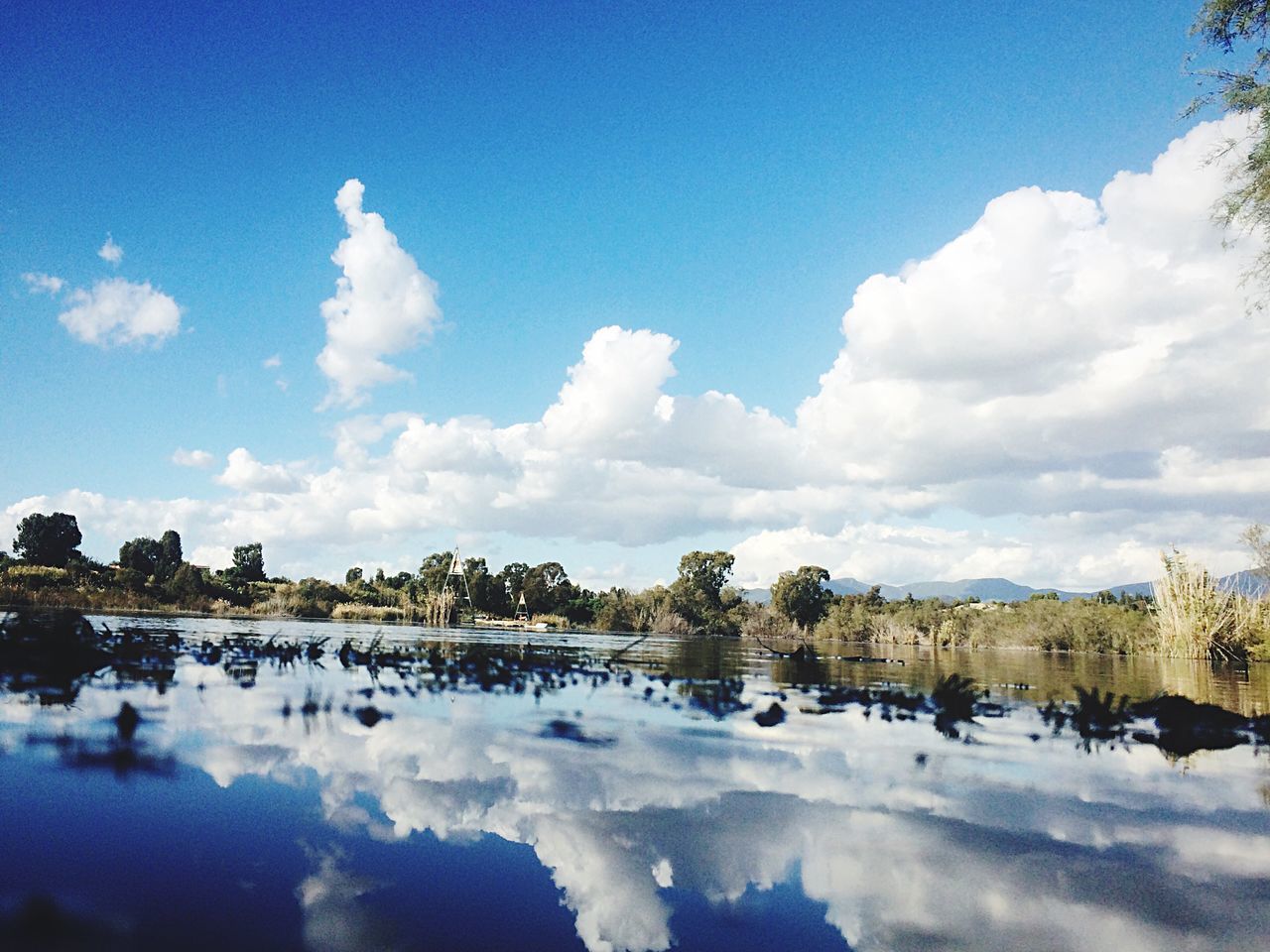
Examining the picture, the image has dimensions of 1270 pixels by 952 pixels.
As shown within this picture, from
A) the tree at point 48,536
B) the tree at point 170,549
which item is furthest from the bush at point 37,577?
the tree at point 170,549

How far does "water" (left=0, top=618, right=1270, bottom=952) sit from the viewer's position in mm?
2656

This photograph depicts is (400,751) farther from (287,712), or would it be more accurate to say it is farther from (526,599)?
(526,599)

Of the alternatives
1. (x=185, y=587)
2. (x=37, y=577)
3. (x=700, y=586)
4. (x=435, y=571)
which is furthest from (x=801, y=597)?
(x=37, y=577)

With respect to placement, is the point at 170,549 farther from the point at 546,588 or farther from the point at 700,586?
the point at 700,586

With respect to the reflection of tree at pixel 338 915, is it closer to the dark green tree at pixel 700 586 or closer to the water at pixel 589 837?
the water at pixel 589 837

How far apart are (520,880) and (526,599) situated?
9138 cm

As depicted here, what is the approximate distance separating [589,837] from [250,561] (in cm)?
11305

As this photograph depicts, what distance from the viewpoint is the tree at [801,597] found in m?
93.6

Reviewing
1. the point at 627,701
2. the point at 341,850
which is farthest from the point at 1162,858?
the point at 627,701

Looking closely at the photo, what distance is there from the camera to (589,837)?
3.75 metres

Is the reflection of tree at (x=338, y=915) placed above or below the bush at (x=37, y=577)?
above

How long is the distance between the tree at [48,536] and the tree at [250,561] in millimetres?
19398

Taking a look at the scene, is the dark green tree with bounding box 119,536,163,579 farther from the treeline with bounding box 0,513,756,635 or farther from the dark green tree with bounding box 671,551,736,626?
the dark green tree with bounding box 671,551,736,626

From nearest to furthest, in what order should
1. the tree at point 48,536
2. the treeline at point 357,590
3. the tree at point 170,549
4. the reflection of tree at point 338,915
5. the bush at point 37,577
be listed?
the reflection of tree at point 338,915
the bush at point 37,577
the treeline at point 357,590
the tree at point 48,536
the tree at point 170,549
